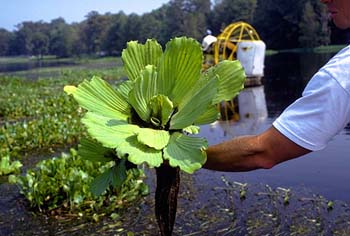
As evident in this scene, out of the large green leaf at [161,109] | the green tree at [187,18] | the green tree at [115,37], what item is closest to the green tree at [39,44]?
the green tree at [115,37]

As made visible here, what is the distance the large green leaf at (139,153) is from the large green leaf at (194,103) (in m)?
→ 0.11

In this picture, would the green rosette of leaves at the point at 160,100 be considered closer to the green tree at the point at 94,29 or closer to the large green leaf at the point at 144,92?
the large green leaf at the point at 144,92

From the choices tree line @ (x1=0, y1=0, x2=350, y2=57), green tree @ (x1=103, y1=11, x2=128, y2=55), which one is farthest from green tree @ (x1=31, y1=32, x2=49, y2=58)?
green tree @ (x1=103, y1=11, x2=128, y2=55)

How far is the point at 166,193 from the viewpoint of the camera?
123cm

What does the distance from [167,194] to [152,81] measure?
30 centimetres

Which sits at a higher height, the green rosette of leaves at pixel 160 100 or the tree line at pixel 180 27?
the tree line at pixel 180 27

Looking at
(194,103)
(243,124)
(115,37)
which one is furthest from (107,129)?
(115,37)

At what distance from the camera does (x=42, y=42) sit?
12219cm

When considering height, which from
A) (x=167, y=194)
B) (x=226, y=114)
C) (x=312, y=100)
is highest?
(x=312, y=100)

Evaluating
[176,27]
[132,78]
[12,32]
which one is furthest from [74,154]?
[12,32]

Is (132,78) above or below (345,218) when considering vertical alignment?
above

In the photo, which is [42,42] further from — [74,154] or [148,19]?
[74,154]

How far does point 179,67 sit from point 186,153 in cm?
25

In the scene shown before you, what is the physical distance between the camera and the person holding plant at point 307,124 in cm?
119
